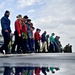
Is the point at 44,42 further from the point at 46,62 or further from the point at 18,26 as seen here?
the point at 46,62

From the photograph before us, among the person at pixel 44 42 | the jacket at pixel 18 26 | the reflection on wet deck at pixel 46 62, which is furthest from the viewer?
the person at pixel 44 42

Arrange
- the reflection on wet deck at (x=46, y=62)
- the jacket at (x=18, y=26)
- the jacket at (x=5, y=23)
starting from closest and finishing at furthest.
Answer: the reflection on wet deck at (x=46, y=62)
the jacket at (x=5, y=23)
the jacket at (x=18, y=26)

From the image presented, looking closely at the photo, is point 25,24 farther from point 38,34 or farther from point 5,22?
point 38,34

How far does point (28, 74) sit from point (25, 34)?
11839mm

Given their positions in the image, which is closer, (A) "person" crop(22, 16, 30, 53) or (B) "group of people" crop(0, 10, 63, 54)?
(B) "group of people" crop(0, 10, 63, 54)

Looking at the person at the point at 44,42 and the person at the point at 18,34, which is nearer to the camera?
the person at the point at 18,34

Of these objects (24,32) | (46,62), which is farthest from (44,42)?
(46,62)

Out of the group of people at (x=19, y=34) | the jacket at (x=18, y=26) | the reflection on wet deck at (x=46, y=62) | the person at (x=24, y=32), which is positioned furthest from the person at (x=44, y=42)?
the reflection on wet deck at (x=46, y=62)

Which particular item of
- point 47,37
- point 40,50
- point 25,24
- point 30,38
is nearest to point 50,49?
point 47,37

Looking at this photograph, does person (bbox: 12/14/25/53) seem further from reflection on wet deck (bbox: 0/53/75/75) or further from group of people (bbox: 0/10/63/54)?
reflection on wet deck (bbox: 0/53/75/75)

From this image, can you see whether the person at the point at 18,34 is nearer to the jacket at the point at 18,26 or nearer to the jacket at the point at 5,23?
the jacket at the point at 18,26

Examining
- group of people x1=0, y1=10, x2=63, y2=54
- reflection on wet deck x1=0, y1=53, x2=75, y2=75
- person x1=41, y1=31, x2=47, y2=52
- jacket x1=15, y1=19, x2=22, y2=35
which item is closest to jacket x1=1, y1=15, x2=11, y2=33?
group of people x1=0, y1=10, x2=63, y2=54

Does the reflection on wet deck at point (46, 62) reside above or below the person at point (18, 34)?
below

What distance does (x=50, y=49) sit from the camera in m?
26.5
